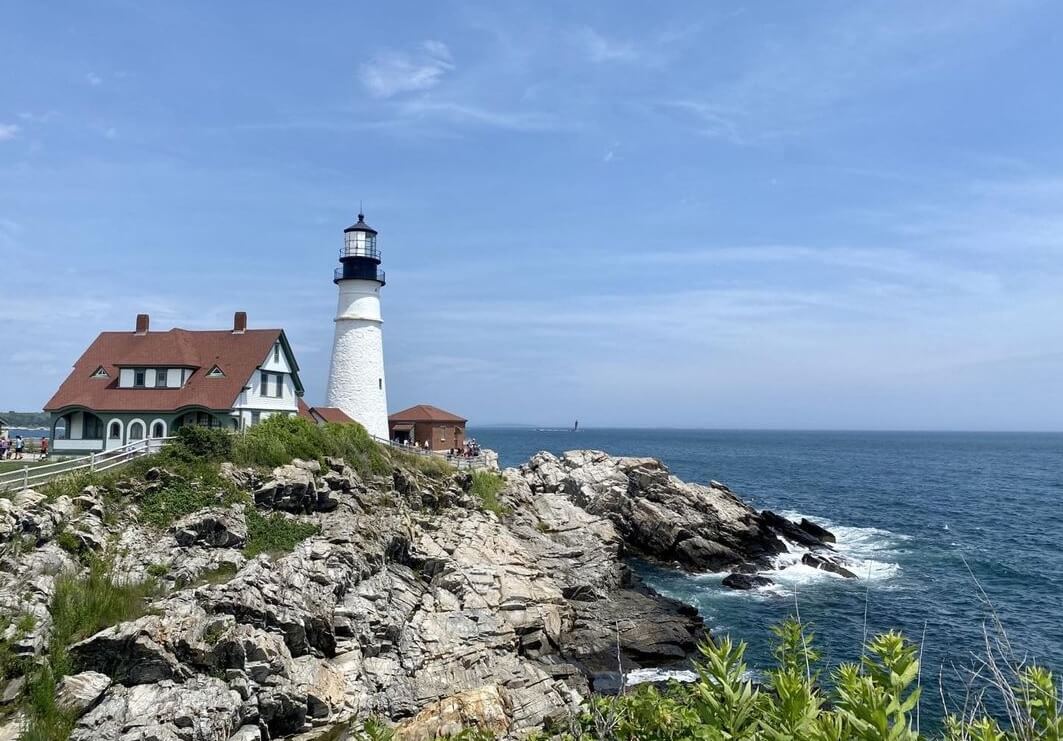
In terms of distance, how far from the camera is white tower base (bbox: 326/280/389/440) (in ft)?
128

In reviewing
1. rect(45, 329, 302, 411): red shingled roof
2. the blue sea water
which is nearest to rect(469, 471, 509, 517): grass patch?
the blue sea water

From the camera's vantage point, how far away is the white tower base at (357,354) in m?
38.9

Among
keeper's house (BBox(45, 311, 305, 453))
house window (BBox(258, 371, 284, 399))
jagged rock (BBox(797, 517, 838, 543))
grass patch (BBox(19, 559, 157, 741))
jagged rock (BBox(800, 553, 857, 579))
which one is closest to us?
grass patch (BBox(19, 559, 157, 741))

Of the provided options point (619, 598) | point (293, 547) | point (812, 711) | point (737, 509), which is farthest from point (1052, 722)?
point (737, 509)

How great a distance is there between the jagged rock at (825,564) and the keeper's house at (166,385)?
30.0 m

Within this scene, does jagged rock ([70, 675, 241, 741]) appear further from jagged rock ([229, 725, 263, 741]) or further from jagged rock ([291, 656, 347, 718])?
jagged rock ([291, 656, 347, 718])

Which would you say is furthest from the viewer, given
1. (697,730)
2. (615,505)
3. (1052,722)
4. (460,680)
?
(615,505)

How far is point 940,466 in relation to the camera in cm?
11031

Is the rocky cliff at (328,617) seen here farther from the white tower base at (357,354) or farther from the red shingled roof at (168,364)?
the red shingled roof at (168,364)

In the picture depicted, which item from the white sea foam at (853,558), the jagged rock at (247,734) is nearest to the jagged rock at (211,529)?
the jagged rock at (247,734)

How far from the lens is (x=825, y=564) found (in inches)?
1503

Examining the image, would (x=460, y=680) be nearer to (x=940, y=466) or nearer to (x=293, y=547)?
(x=293, y=547)

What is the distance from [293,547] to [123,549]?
5.11 meters

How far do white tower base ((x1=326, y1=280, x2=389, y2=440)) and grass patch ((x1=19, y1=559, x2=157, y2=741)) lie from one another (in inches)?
763
